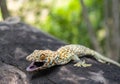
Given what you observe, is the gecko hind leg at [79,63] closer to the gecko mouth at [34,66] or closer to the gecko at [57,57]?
the gecko at [57,57]

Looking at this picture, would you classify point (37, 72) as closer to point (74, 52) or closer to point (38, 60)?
point (38, 60)

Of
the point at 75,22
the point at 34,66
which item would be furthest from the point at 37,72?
the point at 75,22

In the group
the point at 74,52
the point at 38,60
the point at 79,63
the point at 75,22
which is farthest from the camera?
the point at 75,22

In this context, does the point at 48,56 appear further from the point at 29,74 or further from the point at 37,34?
the point at 37,34

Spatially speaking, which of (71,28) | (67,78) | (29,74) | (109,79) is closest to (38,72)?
(29,74)

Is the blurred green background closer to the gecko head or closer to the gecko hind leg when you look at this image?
the gecko hind leg

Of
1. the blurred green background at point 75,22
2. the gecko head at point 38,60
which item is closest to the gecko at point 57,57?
the gecko head at point 38,60
